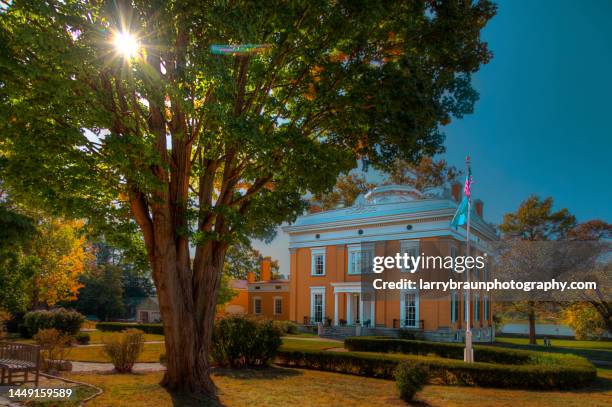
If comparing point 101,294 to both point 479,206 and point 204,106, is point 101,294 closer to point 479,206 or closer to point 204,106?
point 479,206

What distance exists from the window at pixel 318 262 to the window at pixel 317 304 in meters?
1.20

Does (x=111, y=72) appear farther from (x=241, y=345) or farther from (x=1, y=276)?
(x=1, y=276)

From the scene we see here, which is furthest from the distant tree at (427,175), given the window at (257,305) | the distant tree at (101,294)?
the distant tree at (101,294)

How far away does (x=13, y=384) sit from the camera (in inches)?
418

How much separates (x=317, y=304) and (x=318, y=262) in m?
3.15

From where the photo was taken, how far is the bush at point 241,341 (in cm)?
1664

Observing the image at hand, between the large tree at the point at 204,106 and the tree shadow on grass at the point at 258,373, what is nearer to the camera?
the large tree at the point at 204,106

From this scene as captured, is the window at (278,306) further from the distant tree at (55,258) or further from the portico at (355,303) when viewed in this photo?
the distant tree at (55,258)

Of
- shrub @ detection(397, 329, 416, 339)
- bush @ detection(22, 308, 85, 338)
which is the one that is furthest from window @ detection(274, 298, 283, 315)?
bush @ detection(22, 308, 85, 338)

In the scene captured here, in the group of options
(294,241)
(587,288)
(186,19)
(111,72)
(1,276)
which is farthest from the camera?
(294,241)

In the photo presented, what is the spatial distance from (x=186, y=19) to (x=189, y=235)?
433 cm

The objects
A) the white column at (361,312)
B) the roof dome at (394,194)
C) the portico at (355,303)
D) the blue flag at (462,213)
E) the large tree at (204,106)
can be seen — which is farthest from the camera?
the roof dome at (394,194)

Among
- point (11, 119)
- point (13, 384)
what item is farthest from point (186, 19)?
point (13, 384)

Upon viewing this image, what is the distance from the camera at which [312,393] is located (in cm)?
1240
